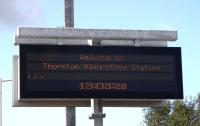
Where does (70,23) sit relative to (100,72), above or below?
above

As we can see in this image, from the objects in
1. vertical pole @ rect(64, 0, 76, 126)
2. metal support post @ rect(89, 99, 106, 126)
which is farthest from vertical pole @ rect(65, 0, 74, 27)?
metal support post @ rect(89, 99, 106, 126)

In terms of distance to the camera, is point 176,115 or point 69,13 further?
point 176,115

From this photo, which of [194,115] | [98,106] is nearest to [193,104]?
[194,115]

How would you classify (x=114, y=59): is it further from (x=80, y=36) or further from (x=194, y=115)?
(x=194, y=115)

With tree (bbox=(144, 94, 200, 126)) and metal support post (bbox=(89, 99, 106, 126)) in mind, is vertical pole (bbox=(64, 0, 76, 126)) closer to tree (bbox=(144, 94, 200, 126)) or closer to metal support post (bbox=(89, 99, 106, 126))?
metal support post (bbox=(89, 99, 106, 126))

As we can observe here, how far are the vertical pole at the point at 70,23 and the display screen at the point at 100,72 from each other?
3621 millimetres

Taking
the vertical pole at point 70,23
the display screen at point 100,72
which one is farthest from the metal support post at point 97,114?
the vertical pole at point 70,23

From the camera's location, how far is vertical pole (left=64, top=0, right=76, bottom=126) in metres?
26.2

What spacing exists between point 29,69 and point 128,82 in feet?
9.19

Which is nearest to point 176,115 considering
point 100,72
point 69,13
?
point 69,13

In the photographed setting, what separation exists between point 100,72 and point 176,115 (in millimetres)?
25501

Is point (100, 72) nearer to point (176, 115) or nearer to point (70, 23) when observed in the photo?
point (70, 23)

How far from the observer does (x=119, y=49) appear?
2334cm

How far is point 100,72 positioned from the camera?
74.8ft
